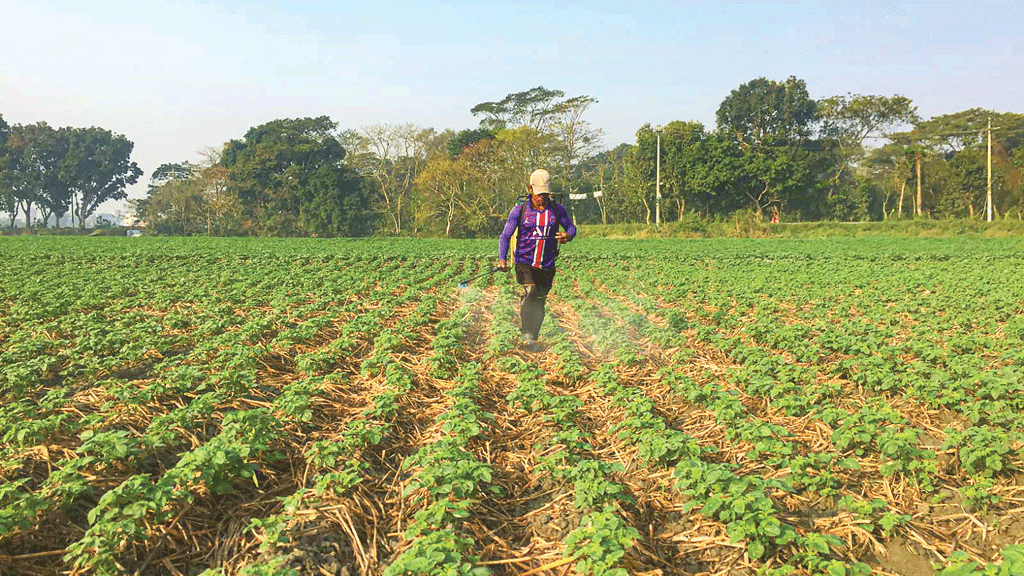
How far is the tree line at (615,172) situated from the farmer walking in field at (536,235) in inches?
1650

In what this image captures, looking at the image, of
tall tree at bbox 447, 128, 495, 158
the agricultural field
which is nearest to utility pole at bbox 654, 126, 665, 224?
tall tree at bbox 447, 128, 495, 158

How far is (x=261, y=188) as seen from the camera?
60.7 meters

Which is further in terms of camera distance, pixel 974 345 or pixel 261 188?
pixel 261 188

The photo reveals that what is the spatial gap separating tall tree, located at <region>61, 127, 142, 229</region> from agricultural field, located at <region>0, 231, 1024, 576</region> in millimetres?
79044

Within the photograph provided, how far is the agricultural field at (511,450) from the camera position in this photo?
303 centimetres

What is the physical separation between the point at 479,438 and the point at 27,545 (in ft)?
8.85

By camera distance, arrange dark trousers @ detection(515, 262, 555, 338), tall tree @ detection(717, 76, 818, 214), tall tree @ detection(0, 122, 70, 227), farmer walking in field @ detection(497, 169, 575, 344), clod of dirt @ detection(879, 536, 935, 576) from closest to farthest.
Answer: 1. clod of dirt @ detection(879, 536, 935, 576)
2. farmer walking in field @ detection(497, 169, 575, 344)
3. dark trousers @ detection(515, 262, 555, 338)
4. tall tree @ detection(717, 76, 818, 214)
5. tall tree @ detection(0, 122, 70, 227)

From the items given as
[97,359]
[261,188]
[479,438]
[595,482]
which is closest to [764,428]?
[595,482]

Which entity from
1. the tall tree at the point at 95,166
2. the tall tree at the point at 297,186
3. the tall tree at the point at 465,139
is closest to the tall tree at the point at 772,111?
the tall tree at the point at 465,139

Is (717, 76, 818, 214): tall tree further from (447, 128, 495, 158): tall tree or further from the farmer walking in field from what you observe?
the farmer walking in field

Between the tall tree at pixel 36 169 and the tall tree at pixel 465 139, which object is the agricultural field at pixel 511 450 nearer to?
the tall tree at pixel 465 139

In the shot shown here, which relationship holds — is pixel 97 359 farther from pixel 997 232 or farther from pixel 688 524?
pixel 997 232

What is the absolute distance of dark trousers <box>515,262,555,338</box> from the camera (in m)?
7.24

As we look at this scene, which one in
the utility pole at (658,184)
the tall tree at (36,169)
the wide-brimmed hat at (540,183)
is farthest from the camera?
the tall tree at (36,169)
